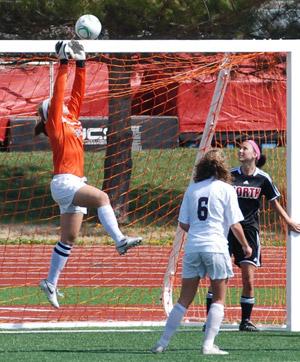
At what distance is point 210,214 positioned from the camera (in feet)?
31.2

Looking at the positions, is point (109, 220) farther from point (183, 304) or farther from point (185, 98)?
point (185, 98)

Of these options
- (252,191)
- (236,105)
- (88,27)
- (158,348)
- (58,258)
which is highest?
(236,105)

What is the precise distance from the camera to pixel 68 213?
11.2 metres

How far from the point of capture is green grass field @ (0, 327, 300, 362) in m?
9.50

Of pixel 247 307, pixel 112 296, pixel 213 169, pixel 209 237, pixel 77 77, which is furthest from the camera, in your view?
pixel 112 296

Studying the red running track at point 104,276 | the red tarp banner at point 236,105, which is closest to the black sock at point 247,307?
the red running track at point 104,276

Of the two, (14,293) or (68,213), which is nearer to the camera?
(68,213)

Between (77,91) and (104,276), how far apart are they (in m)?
5.78

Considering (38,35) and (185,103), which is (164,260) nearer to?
(38,35)

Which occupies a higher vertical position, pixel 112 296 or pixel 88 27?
pixel 88 27

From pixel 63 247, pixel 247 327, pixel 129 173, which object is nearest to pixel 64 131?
pixel 63 247

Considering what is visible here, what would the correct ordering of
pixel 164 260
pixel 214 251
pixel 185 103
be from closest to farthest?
pixel 214 251 → pixel 164 260 → pixel 185 103

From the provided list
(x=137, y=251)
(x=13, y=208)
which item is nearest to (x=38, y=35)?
(x=13, y=208)

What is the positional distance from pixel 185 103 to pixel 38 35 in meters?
4.36
